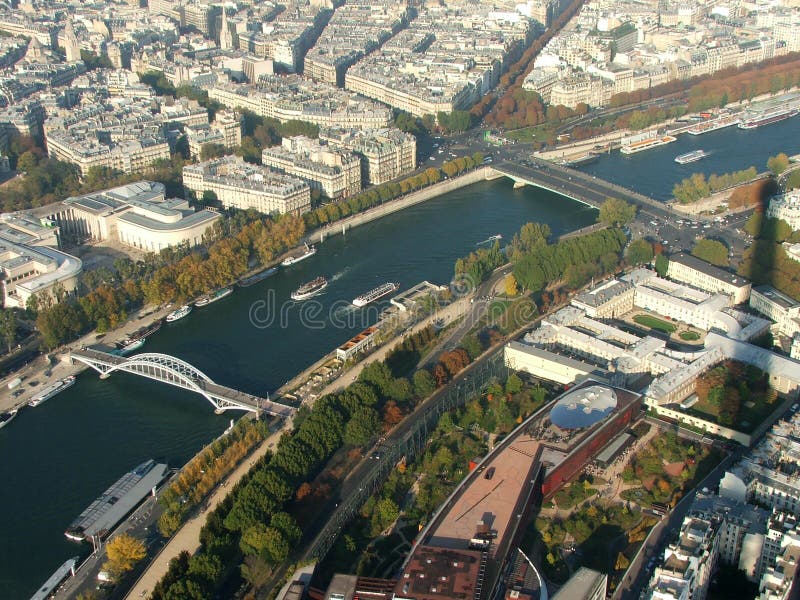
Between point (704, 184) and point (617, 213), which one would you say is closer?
point (617, 213)

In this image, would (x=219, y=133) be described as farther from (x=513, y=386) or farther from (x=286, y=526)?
(x=286, y=526)

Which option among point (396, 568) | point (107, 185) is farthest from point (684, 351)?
point (107, 185)

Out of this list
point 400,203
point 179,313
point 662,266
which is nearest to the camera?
point 179,313

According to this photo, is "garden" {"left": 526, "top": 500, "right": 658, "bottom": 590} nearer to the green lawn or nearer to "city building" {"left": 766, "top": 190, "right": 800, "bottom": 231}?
the green lawn

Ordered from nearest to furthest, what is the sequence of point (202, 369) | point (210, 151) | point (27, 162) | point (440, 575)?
point (440, 575), point (202, 369), point (27, 162), point (210, 151)

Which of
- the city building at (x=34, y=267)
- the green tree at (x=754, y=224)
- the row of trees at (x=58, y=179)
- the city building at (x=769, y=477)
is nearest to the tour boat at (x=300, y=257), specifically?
the city building at (x=34, y=267)

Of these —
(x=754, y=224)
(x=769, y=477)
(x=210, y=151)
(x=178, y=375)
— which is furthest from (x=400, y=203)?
(x=769, y=477)
